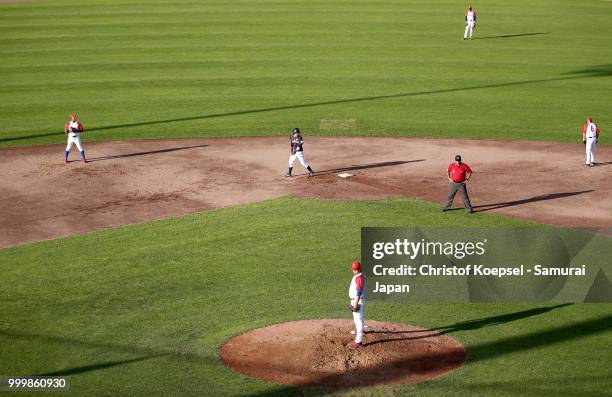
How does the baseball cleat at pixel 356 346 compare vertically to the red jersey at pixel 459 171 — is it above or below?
below

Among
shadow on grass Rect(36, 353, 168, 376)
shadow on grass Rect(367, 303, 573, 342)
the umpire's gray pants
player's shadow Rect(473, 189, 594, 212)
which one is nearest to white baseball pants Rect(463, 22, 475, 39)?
player's shadow Rect(473, 189, 594, 212)

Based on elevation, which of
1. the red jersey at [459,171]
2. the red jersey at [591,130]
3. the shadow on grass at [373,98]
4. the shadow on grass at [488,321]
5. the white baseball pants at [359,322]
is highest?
the shadow on grass at [373,98]

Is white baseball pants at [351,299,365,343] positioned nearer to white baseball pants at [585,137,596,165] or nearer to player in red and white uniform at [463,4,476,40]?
white baseball pants at [585,137,596,165]

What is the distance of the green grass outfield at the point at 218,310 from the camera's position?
15.8 metres

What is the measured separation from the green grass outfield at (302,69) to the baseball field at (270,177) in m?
0.20

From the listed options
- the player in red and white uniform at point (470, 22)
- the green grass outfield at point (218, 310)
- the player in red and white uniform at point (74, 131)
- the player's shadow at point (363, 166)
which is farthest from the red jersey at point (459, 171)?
the player in red and white uniform at point (470, 22)

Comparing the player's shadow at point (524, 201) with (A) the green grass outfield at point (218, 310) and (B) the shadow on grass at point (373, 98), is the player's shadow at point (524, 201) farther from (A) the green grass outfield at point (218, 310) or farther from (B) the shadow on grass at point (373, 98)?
(B) the shadow on grass at point (373, 98)

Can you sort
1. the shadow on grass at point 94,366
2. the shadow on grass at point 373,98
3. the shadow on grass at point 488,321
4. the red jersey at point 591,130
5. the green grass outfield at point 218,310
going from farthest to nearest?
the shadow on grass at point 373,98
the red jersey at point 591,130
the shadow on grass at point 488,321
the shadow on grass at point 94,366
the green grass outfield at point 218,310

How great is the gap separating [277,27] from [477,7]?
16424 mm

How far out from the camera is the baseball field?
55.3ft

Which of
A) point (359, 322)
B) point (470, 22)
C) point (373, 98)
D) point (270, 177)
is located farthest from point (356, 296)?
point (470, 22)

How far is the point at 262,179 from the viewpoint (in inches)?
1175

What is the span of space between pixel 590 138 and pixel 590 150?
1.93ft

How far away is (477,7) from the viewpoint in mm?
63062
